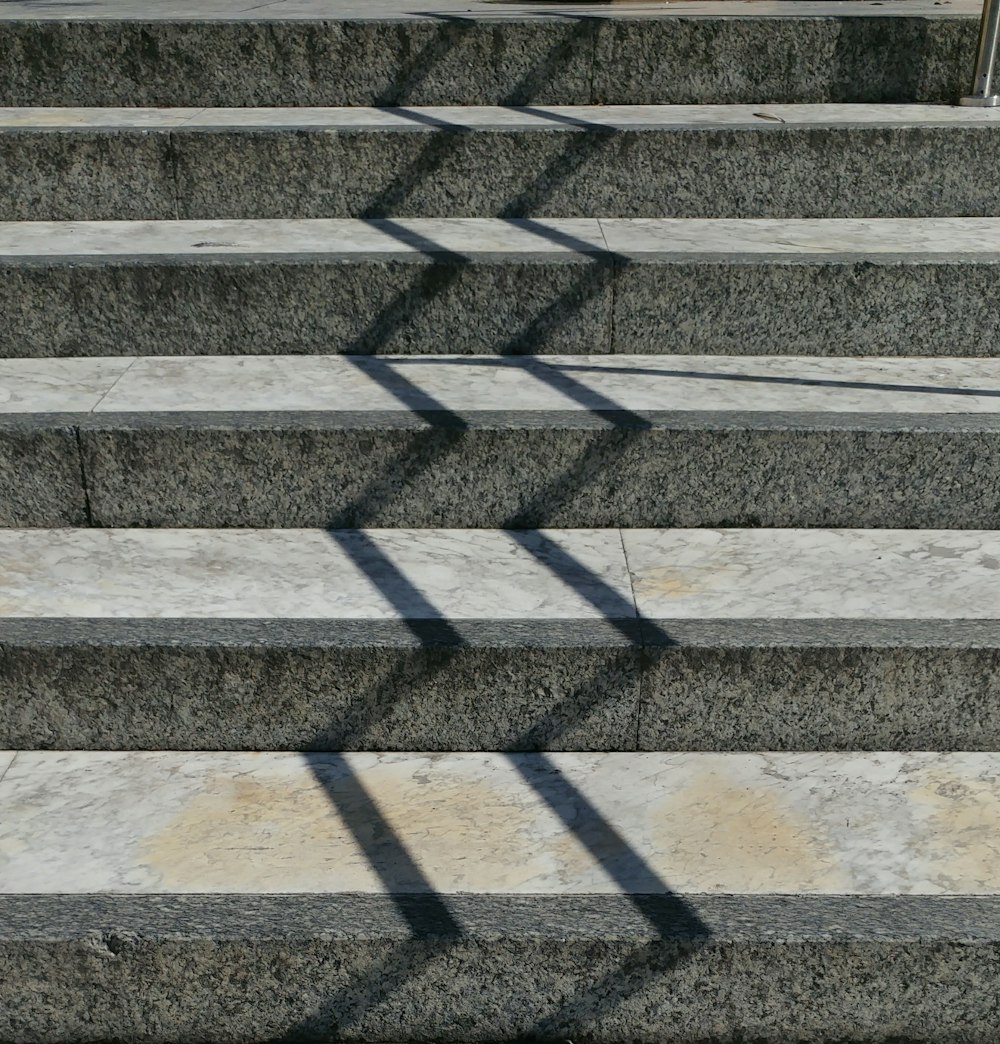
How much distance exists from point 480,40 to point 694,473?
1971mm

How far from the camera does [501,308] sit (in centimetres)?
342

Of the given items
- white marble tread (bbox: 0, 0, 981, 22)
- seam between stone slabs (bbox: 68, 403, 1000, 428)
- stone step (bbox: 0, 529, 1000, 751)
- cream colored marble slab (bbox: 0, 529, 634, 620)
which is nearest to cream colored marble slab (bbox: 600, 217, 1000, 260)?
seam between stone slabs (bbox: 68, 403, 1000, 428)

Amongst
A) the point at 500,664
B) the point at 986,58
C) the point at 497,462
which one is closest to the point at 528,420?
the point at 497,462

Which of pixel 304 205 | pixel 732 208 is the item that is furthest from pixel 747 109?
pixel 304 205

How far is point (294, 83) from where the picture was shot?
14.0 ft

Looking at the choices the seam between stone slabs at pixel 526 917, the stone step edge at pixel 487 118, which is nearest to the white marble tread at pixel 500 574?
the seam between stone slabs at pixel 526 917

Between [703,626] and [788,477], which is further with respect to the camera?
[788,477]

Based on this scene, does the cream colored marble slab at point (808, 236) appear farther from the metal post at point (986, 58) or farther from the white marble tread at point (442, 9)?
the white marble tread at point (442, 9)

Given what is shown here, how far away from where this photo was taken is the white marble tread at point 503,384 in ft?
10.1

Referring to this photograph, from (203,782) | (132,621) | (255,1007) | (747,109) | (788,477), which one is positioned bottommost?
(255,1007)

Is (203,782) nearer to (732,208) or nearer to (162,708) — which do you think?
(162,708)

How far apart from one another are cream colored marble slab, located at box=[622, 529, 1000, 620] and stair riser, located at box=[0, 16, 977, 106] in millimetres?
1948

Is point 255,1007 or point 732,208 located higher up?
point 732,208

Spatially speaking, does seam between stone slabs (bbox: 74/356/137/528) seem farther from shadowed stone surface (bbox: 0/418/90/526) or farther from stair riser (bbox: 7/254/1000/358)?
stair riser (bbox: 7/254/1000/358)
